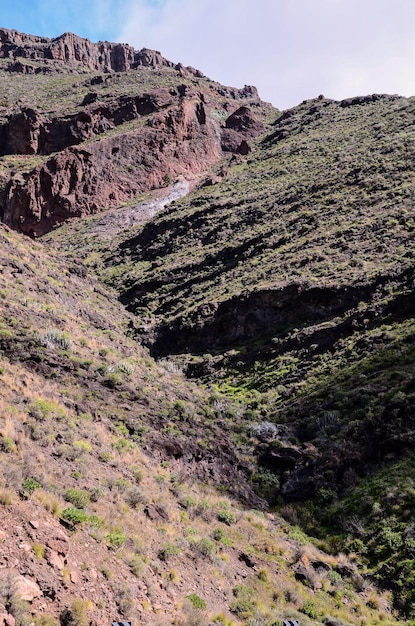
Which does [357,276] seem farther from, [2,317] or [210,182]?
[210,182]

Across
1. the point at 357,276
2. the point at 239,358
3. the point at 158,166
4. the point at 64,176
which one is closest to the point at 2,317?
the point at 239,358

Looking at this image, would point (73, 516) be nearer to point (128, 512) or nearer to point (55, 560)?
point (55, 560)

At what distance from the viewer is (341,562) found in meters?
11.9

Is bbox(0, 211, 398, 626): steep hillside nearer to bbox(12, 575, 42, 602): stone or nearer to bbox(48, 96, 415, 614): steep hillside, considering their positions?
bbox(12, 575, 42, 602): stone

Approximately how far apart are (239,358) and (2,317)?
527 inches

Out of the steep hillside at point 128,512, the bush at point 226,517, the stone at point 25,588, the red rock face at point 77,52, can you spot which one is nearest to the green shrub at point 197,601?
the steep hillside at point 128,512

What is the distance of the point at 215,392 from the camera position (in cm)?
2278

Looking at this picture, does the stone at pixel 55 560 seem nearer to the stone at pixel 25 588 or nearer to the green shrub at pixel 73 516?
the stone at pixel 25 588

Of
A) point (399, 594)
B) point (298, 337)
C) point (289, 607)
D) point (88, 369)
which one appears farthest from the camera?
point (298, 337)

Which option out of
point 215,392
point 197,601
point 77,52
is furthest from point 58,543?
point 77,52

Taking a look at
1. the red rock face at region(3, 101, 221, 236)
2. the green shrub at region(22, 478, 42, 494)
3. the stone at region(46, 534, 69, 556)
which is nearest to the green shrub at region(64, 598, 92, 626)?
the stone at region(46, 534, 69, 556)

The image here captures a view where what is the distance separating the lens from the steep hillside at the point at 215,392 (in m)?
8.16

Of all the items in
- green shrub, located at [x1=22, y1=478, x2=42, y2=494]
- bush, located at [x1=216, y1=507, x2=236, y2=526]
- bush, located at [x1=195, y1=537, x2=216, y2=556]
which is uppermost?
green shrub, located at [x1=22, y1=478, x2=42, y2=494]

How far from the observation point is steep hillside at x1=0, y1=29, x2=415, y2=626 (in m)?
8.16
